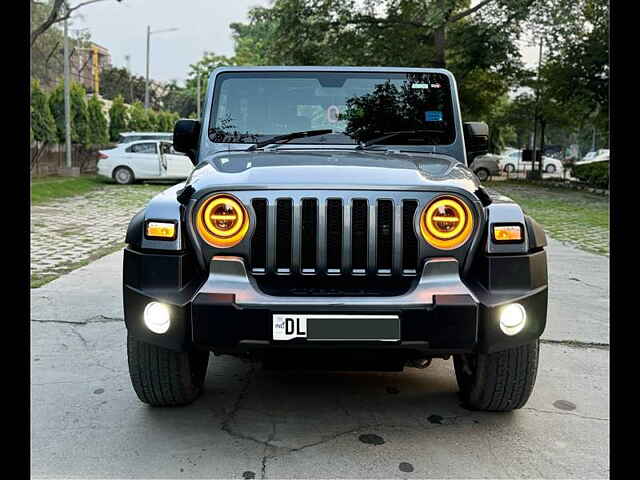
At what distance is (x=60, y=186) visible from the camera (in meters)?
19.3

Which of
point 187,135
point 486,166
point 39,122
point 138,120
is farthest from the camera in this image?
point 138,120

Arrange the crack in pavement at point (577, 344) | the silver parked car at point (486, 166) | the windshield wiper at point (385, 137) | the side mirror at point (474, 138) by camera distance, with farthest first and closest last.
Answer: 1. the silver parked car at point (486, 166)
2. the crack in pavement at point (577, 344)
3. the side mirror at point (474, 138)
4. the windshield wiper at point (385, 137)

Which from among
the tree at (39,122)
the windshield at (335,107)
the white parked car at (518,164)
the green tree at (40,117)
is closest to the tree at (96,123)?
the tree at (39,122)

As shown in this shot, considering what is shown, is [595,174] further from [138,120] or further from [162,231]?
[138,120]

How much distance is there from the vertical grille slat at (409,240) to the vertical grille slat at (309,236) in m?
0.39

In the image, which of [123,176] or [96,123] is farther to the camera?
[96,123]

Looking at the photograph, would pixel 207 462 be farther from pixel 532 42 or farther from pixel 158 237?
pixel 532 42

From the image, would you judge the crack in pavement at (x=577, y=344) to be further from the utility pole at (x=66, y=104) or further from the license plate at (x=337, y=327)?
the utility pole at (x=66, y=104)

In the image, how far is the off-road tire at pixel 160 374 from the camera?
10.8 feet

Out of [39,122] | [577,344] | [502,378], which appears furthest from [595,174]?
[502,378]

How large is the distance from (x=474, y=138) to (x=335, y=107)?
36.4 inches

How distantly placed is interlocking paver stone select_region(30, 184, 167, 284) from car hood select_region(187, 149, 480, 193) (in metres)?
4.70
